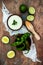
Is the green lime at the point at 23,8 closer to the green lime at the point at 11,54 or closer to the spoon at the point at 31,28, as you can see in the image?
the spoon at the point at 31,28

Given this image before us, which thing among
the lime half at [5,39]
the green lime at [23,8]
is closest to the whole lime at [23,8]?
the green lime at [23,8]

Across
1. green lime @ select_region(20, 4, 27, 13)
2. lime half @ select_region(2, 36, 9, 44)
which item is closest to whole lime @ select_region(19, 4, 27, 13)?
green lime @ select_region(20, 4, 27, 13)

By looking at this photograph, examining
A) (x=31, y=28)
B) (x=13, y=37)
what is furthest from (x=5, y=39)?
(x=31, y=28)

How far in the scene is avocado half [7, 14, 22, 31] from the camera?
1688 mm

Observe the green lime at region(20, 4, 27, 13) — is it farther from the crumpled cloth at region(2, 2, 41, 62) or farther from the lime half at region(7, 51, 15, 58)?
the lime half at region(7, 51, 15, 58)

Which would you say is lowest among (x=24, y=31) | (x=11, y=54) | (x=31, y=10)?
(x=11, y=54)

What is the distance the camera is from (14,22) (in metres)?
1.69

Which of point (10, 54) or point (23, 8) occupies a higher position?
point (23, 8)

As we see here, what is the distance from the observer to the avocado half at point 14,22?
169cm

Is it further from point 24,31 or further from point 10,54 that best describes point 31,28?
point 10,54

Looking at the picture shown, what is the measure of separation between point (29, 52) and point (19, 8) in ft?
0.90

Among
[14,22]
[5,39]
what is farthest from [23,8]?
[5,39]

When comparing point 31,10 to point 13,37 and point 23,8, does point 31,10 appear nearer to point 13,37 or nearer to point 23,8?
point 23,8

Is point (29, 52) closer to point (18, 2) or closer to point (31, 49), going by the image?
point (31, 49)
